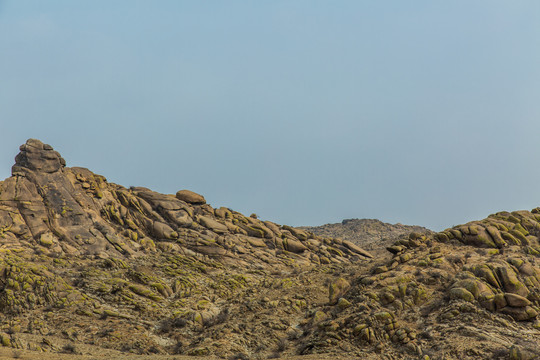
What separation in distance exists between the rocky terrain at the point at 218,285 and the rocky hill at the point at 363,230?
48780mm

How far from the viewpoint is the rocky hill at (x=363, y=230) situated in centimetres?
9847

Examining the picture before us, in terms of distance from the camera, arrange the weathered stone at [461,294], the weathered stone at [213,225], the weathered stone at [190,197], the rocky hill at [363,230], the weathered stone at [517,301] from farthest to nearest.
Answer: the rocky hill at [363,230], the weathered stone at [190,197], the weathered stone at [213,225], the weathered stone at [461,294], the weathered stone at [517,301]

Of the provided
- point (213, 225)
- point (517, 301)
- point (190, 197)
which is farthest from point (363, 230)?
point (517, 301)

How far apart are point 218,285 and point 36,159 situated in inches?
937

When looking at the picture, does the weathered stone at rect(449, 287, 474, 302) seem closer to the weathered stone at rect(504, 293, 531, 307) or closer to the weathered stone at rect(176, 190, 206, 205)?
the weathered stone at rect(504, 293, 531, 307)

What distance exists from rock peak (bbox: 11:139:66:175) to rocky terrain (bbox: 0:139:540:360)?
14 centimetres

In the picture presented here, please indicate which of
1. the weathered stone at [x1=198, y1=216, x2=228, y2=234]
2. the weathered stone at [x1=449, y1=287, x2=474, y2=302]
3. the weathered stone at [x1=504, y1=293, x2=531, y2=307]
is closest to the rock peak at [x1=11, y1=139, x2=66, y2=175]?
the weathered stone at [x1=198, y1=216, x2=228, y2=234]

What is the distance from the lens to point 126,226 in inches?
1817

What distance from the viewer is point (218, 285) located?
1502 inches

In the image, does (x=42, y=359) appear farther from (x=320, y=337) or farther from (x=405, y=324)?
(x=405, y=324)

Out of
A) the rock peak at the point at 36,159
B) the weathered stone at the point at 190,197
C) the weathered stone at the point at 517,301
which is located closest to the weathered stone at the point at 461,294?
the weathered stone at the point at 517,301

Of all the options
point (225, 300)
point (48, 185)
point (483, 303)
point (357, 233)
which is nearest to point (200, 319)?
point (225, 300)

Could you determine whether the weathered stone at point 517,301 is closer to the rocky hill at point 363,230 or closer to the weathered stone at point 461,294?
the weathered stone at point 461,294

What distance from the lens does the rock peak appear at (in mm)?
45812
